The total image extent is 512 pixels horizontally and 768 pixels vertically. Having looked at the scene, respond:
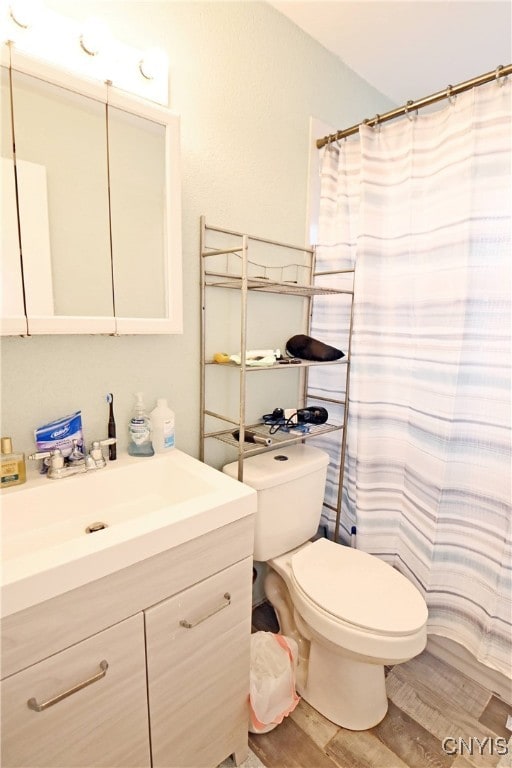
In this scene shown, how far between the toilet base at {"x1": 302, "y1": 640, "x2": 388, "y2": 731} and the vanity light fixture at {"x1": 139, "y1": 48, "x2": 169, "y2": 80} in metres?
1.82

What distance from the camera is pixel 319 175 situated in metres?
1.68

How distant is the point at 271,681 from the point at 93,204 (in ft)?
5.03

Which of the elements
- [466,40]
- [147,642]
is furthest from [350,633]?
[466,40]

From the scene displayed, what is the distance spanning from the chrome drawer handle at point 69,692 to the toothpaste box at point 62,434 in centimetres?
53

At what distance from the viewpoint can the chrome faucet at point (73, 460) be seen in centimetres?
101

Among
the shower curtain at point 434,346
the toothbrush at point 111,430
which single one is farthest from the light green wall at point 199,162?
the shower curtain at point 434,346

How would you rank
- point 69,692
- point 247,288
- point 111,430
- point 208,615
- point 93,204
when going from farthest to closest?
point 247,288 → point 111,430 → point 93,204 → point 208,615 → point 69,692

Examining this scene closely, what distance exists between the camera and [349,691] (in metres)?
1.25

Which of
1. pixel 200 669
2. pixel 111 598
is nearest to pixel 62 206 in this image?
pixel 111 598

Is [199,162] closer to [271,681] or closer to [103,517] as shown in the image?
[103,517]

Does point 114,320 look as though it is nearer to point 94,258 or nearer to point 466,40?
point 94,258

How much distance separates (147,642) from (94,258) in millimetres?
981

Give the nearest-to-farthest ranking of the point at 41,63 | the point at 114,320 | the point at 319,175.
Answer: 1. the point at 41,63
2. the point at 114,320
3. the point at 319,175

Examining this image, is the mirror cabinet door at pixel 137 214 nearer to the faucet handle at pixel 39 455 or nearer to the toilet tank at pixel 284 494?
the faucet handle at pixel 39 455
